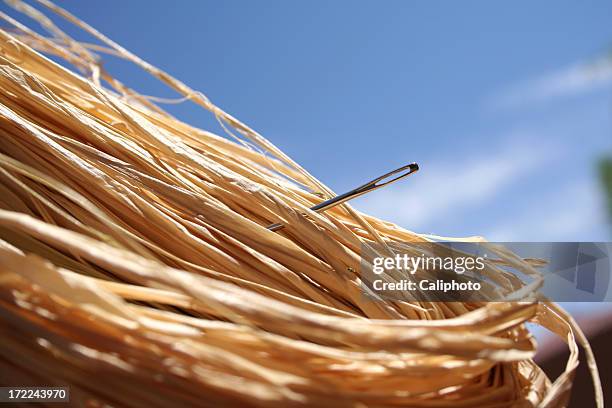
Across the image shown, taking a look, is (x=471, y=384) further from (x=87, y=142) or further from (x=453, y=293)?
(x=87, y=142)

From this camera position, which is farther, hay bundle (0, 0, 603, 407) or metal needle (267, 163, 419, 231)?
metal needle (267, 163, 419, 231)

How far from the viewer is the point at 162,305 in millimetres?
312

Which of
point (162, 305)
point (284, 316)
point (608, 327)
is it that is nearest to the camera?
point (284, 316)

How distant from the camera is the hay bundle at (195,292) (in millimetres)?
219

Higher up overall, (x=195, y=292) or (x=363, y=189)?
(x=363, y=189)

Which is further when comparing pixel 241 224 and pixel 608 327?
pixel 608 327

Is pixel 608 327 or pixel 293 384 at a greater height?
pixel 608 327

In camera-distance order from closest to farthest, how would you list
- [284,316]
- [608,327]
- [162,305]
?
[284,316] → [162,305] → [608,327]

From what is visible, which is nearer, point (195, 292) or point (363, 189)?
point (195, 292)

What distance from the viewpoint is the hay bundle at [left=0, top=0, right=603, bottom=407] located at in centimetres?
22

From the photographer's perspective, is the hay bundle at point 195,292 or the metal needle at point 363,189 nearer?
the hay bundle at point 195,292

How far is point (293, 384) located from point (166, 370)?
0.05 meters

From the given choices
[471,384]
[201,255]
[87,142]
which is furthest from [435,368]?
[87,142]

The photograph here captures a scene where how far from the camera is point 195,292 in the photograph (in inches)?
8.5
